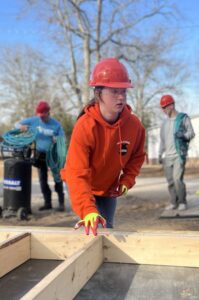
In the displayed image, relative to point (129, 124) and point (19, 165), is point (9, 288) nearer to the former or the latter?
point (129, 124)

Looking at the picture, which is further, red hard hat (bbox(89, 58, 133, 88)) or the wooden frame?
red hard hat (bbox(89, 58, 133, 88))

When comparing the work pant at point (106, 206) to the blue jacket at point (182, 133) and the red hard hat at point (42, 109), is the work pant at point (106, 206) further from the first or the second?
the red hard hat at point (42, 109)

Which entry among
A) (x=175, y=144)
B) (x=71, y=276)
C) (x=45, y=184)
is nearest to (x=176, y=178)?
(x=175, y=144)

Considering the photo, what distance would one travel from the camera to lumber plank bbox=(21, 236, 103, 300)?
6.21 feet

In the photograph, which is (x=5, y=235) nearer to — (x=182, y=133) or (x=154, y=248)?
(x=154, y=248)

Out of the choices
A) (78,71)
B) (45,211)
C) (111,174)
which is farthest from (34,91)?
(111,174)

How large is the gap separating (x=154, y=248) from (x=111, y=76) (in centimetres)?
123

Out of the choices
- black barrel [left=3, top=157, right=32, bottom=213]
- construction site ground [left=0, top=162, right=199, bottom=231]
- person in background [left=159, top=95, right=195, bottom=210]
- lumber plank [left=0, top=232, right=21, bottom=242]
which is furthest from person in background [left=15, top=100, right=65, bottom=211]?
lumber plank [left=0, top=232, right=21, bottom=242]

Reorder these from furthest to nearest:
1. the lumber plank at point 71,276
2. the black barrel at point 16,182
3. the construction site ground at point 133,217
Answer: the black barrel at point 16,182 < the construction site ground at point 133,217 < the lumber plank at point 71,276

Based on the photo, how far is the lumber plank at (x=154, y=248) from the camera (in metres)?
2.78

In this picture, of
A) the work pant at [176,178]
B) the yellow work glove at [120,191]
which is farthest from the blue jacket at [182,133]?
the yellow work glove at [120,191]

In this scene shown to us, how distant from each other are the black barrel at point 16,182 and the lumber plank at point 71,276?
4586mm

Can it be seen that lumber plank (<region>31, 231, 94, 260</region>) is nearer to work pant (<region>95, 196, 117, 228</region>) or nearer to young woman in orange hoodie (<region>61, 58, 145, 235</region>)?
young woman in orange hoodie (<region>61, 58, 145, 235</region>)

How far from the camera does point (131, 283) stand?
8.14 ft
